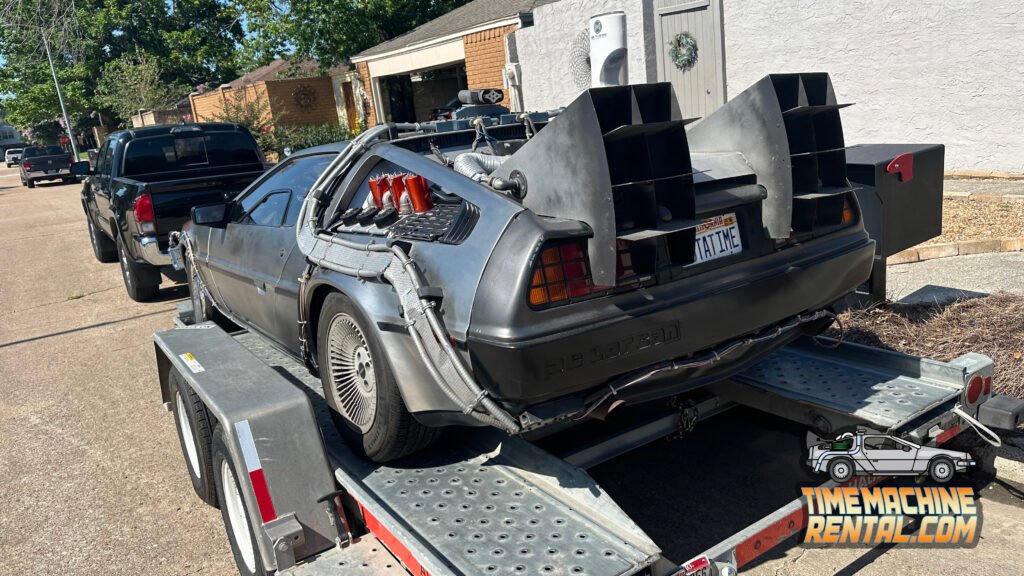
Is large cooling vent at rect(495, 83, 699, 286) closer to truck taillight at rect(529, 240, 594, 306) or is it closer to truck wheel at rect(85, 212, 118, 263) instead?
truck taillight at rect(529, 240, 594, 306)

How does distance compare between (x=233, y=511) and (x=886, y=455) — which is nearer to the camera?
(x=886, y=455)

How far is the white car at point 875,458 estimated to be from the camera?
3.33 metres

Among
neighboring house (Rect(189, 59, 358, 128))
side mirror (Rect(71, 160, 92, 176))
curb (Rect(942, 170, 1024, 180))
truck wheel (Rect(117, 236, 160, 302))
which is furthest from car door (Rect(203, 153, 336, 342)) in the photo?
neighboring house (Rect(189, 59, 358, 128))

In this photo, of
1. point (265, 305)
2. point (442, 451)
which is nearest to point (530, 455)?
point (442, 451)

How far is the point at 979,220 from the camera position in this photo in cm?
802

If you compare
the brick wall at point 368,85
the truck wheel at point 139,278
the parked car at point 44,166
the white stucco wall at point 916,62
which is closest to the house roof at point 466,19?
the brick wall at point 368,85

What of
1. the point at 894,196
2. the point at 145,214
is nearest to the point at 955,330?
the point at 894,196

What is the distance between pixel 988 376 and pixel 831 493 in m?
1.07

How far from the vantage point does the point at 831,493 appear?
3.22 m

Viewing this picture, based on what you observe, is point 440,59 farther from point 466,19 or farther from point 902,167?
point 902,167

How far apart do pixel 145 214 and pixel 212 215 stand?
11.9 ft

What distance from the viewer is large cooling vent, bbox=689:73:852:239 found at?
3309mm

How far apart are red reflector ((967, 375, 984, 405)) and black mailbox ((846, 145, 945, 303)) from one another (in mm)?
1369
